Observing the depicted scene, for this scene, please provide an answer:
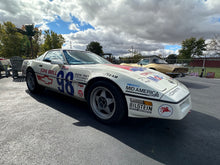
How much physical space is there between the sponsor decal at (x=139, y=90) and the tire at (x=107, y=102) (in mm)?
145

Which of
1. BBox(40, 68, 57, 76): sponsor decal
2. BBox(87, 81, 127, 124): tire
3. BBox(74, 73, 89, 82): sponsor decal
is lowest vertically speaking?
BBox(87, 81, 127, 124): tire

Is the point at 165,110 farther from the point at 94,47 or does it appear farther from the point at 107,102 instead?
the point at 94,47

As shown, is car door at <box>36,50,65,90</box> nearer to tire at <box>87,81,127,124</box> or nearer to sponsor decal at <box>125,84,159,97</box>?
tire at <box>87,81,127,124</box>

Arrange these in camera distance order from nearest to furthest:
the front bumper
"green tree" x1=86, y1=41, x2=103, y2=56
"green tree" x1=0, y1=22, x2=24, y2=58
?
the front bumper
"green tree" x1=0, y1=22, x2=24, y2=58
"green tree" x1=86, y1=41, x2=103, y2=56

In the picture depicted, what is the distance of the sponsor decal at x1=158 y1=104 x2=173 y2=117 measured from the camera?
4.64 feet

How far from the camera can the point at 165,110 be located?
4.69ft

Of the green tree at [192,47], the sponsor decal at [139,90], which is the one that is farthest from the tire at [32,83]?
the green tree at [192,47]

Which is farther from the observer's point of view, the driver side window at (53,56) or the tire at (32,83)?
the tire at (32,83)

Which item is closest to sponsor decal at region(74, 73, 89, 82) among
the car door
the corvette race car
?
the corvette race car

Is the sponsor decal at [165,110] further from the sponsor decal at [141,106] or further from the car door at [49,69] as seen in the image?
the car door at [49,69]

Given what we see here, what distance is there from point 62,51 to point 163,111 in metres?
2.40

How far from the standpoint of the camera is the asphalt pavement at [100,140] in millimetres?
1226

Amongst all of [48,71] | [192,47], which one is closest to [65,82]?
[48,71]

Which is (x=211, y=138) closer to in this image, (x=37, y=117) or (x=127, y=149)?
(x=127, y=149)
